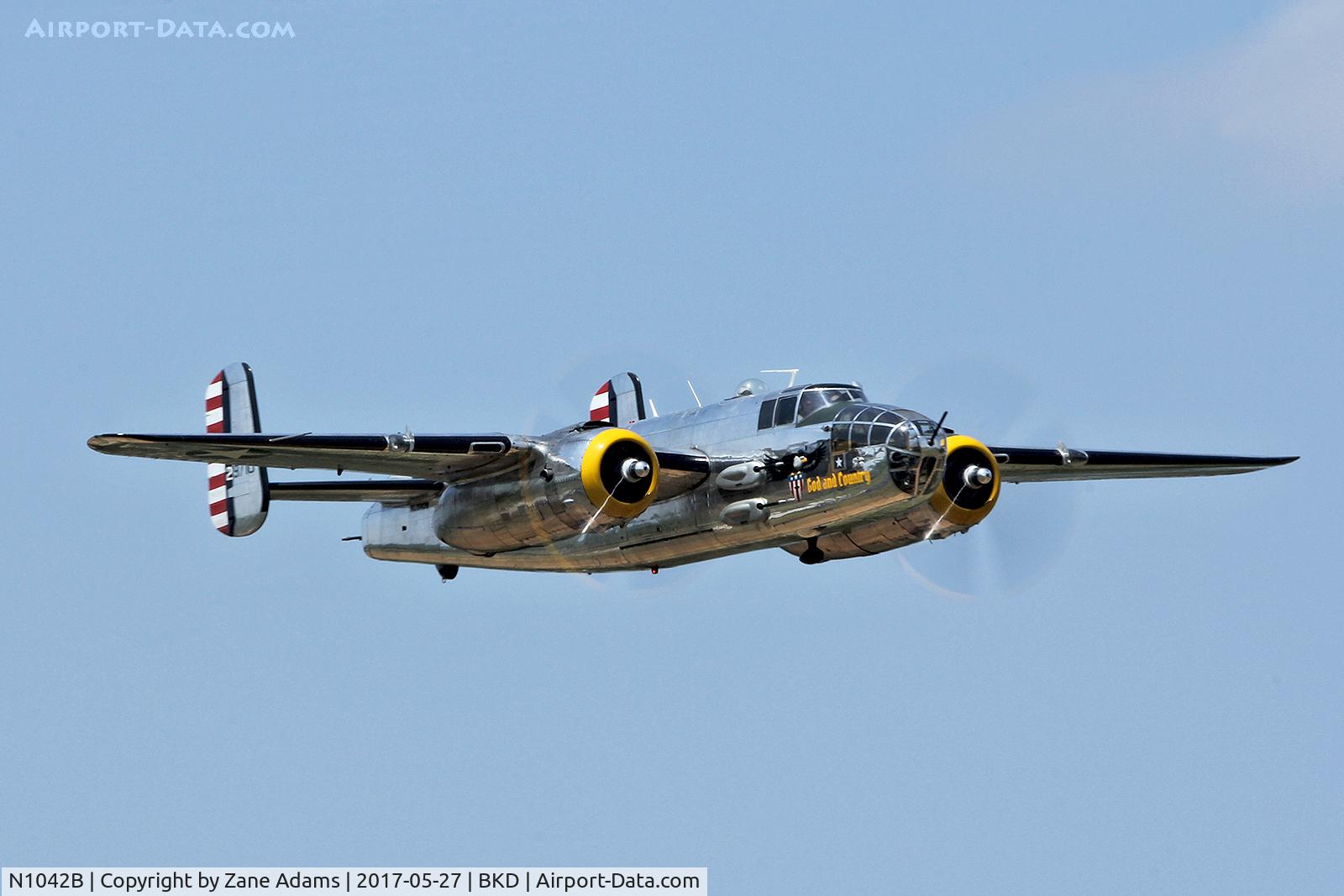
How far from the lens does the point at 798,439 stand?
30172 mm

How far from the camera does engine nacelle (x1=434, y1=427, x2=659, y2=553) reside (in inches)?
1166

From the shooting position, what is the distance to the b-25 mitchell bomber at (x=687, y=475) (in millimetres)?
29312

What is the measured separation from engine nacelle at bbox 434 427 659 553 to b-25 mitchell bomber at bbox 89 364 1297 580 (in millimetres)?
25

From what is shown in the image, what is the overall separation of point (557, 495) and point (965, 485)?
6425mm

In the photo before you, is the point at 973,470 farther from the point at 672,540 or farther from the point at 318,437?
the point at 318,437

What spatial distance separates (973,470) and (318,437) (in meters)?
10.2

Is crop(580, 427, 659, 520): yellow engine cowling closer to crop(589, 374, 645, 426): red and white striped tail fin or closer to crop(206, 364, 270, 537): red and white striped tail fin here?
crop(589, 374, 645, 426): red and white striped tail fin

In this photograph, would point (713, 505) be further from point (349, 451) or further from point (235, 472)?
point (235, 472)

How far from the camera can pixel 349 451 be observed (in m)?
30.1

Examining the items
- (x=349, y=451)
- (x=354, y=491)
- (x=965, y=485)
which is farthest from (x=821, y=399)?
(x=354, y=491)

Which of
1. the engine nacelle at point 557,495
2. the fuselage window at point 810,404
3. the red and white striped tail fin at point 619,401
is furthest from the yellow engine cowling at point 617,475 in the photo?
the red and white striped tail fin at point 619,401

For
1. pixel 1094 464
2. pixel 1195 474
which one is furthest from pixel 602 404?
pixel 1195 474

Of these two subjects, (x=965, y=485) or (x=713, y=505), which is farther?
(x=713, y=505)

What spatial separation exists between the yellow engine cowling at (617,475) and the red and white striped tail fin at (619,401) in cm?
538
